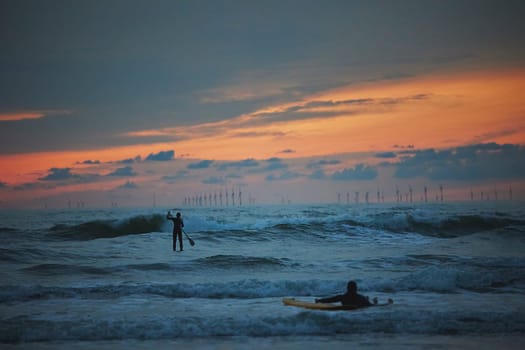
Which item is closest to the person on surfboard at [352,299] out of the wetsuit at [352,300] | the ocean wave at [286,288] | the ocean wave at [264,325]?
the wetsuit at [352,300]

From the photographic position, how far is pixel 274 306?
504 inches

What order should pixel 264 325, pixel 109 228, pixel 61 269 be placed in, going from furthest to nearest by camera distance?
pixel 109 228, pixel 61 269, pixel 264 325

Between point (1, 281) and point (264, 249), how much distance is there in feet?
42.5

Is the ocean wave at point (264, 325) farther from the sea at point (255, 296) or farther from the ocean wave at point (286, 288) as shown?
the ocean wave at point (286, 288)

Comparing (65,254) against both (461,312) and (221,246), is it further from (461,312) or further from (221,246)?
(461,312)

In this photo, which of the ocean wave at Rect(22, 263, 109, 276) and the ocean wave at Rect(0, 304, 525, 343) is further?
the ocean wave at Rect(22, 263, 109, 276)

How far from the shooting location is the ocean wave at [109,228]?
40.2m

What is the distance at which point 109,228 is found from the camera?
45.2 meters

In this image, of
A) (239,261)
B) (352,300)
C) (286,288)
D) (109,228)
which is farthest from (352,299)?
(109,228)

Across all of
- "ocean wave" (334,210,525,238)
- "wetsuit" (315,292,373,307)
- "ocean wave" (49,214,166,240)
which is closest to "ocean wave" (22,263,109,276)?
"wetsuit" (315,292,373,307)

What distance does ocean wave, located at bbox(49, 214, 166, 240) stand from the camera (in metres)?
40.2

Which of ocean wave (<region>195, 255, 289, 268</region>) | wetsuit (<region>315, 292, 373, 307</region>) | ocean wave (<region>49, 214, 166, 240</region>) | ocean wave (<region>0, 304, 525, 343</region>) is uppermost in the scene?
ocean wave (<region>49, 214, 166, 240</region>)

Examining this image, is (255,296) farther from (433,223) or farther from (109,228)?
(109,228)

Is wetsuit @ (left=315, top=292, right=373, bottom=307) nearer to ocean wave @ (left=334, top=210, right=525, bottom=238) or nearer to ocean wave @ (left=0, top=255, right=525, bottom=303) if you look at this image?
ocean wave @ (left=0, top=255, right=525, bottom=303)
